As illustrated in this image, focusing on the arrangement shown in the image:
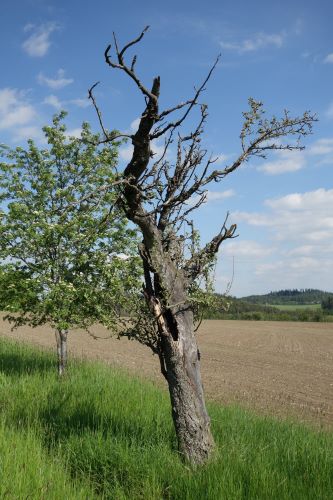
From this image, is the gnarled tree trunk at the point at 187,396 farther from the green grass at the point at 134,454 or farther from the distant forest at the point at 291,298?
the distant forest at the point at 291,298

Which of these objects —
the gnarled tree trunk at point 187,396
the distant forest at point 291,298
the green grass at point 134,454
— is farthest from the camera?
the distant forest at point 291,298

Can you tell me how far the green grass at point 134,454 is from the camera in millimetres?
5457

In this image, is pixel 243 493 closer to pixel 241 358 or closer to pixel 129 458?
pixel 129 458

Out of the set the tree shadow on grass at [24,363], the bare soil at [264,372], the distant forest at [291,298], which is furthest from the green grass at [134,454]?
the distant forest at [291,298]

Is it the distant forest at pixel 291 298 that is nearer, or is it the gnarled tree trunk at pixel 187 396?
the gnarled tree trunk at pixel 187 396

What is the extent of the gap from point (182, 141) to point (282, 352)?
113 feet

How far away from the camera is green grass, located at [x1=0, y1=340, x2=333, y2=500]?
5.46 meters

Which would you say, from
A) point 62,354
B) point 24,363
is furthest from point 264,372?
point 62,354

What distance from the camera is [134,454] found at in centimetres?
661

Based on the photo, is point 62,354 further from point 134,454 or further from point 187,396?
point 187,396

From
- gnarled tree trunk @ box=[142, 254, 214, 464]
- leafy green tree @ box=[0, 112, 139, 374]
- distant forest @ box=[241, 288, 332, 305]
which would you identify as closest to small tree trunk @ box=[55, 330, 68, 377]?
leafy green tree @ box=[0, 112, 139, 374]

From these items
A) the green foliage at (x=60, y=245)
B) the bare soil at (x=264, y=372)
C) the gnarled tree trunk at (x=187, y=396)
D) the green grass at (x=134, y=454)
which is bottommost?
the bare soil at (x=264, y=372)

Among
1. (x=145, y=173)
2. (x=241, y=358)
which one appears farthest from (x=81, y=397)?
(x=241, y=358)

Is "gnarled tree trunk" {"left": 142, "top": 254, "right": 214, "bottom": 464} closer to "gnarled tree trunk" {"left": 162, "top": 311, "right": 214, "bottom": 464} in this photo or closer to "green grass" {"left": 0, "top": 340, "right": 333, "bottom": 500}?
"gnarled tree trunk" {"left": 162, "top": 311, "right": 214, "bottom": 464}
